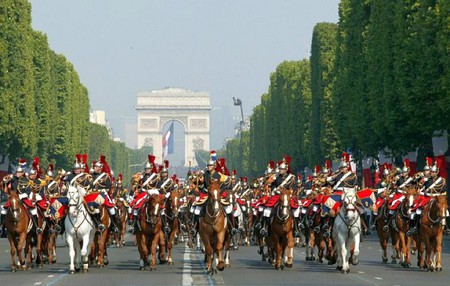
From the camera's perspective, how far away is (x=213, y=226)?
108 ft

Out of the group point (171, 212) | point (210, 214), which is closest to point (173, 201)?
point (171, 212)

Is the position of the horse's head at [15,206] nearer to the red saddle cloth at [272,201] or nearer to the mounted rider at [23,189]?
the mounted rider at [23,189]

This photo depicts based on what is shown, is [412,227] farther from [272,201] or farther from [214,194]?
[214,194]

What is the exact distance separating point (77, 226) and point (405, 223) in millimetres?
8835

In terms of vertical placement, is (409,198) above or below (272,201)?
above

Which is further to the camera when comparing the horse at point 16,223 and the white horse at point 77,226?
the horse at point 16,223

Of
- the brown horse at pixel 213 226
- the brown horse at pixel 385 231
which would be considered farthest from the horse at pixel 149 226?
the brown horse at pixel 385 231

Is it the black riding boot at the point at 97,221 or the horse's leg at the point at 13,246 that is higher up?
the black riding boot at the point at 97,221

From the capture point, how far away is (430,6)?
197ft

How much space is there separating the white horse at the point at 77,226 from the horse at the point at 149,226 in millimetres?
1679

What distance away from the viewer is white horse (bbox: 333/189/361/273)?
33.5 meters

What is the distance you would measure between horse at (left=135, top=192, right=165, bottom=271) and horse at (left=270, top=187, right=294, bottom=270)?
2.75m

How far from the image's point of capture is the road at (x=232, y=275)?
30.3 meters

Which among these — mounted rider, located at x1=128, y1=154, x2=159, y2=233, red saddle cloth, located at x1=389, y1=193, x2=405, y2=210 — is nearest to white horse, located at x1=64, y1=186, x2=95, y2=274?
mounted rider, located at x1=128, y1=154, x2=159, y2=233
